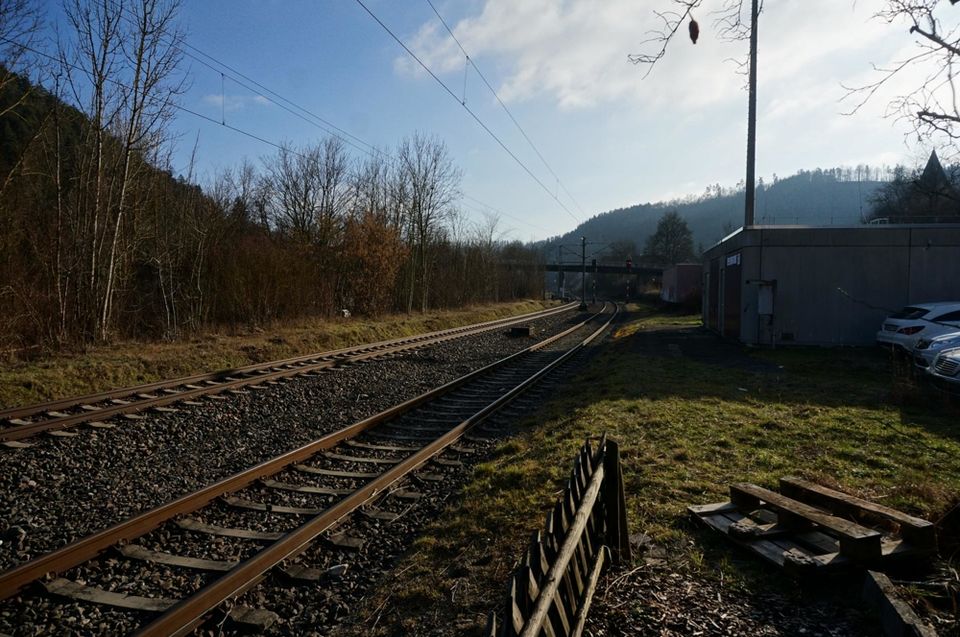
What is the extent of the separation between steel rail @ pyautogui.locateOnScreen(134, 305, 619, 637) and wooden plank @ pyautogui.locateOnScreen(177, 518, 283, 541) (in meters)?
0.26

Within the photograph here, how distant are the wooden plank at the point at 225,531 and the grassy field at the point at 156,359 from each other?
6.54 meters

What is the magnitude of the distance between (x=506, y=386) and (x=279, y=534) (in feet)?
26.5

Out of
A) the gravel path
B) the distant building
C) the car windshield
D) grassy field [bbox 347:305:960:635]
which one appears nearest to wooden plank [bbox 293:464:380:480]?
the gravel path

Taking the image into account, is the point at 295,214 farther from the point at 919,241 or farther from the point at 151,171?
the point at 919,241

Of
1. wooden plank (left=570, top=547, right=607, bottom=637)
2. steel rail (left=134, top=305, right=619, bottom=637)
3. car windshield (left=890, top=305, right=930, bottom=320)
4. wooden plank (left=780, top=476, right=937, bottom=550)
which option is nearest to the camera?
wooden plank (left=570, top=547, right=607, bottom=637)

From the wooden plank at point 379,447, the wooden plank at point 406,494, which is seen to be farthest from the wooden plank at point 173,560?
the wooden plank at point 379,447

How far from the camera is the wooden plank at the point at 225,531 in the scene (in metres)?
4.97

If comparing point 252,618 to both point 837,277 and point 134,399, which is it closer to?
point 134,399

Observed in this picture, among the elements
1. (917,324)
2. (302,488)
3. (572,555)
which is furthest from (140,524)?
(917,324)

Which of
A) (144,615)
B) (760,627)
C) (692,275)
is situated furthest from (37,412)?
(692,275)

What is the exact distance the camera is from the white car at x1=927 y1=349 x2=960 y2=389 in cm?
1027

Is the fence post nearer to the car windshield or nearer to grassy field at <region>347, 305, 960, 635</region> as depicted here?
grassy field at <region>347, 305, 960, 635</region>

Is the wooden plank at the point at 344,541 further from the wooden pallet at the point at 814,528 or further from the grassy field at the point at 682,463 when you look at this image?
the wooden pallet at the point at 814,528

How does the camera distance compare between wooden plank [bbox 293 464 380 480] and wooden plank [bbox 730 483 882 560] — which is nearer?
wooden plank [bbox 730 483 882 560]
